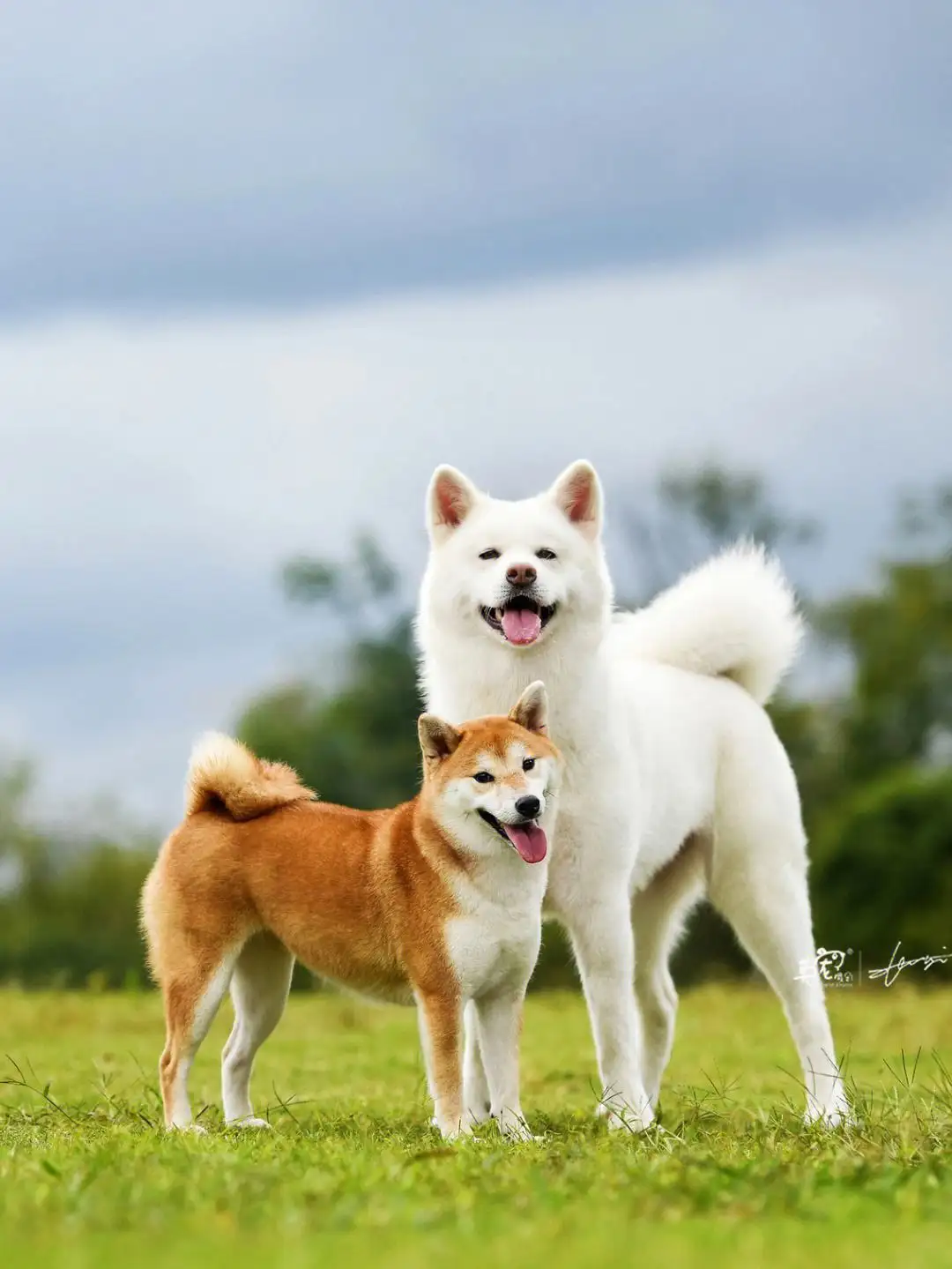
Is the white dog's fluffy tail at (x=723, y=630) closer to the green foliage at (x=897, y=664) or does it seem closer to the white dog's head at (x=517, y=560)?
the white dog's head at (x=517, y=560)

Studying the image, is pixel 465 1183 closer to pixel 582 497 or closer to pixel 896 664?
pixel 582 497

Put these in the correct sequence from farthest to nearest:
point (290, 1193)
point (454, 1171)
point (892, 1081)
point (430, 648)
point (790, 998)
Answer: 1. point (892, 1081)
2. point (790, 998)
3. point (430, 648)
4. point (454, 1171)
5. point (290, 1193)

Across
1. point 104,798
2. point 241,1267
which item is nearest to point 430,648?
point 241,1267

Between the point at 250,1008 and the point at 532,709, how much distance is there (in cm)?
183

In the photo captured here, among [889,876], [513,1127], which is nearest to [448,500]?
[513,1127]

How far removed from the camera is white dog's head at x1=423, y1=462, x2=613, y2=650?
6.26m

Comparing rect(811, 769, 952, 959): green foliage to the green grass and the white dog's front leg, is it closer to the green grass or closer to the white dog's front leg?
the green grass

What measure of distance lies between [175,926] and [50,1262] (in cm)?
277

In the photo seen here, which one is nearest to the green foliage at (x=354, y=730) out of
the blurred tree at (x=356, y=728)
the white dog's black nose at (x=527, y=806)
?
the blurred tree at (x=356, y=728)

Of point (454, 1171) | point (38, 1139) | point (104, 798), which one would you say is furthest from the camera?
point (104, 798)

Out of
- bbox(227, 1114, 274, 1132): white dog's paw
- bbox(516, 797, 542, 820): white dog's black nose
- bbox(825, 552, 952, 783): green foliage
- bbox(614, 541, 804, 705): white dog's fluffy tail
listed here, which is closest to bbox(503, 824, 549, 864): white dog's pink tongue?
bbox(516, 797, 542, 820): white dog's black nose

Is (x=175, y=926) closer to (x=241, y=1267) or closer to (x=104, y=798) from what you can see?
(x=241, y=1267)

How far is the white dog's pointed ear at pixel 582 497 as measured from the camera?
6.62 metres

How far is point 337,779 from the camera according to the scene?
17.7 metres
